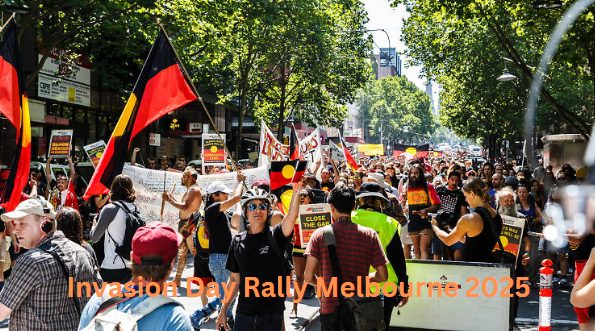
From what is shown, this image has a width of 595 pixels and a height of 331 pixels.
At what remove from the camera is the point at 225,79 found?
112 ft

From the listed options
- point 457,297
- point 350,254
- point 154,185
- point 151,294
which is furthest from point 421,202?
point 151,294

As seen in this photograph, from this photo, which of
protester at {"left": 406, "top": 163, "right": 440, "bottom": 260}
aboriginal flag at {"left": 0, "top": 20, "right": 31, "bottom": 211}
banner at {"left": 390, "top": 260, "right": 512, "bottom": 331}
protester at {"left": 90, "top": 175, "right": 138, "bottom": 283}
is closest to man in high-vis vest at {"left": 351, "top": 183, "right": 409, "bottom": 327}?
banner at {"left": 390, "top": 260, "right": 512, "bottom": 331}

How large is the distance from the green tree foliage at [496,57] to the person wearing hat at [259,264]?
12.0m

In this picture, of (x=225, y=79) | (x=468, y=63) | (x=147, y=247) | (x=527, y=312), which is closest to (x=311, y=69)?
(x=225, y=79)

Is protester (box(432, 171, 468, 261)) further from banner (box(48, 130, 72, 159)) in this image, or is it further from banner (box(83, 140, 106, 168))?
banner (box(48, 130, 72, 159))

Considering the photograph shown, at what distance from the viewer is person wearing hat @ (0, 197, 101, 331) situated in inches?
175

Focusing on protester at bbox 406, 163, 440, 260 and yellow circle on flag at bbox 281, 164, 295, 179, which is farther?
protester at bbox 406, 163, 440, 260

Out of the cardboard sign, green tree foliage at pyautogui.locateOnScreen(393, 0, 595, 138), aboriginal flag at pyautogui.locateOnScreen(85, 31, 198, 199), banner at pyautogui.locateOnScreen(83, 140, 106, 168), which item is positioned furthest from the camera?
green tree foliage at pyautogui.locateOnScreen(393, 0, 595, 138)

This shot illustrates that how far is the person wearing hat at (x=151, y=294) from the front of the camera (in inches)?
126

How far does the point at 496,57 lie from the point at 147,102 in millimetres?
32601

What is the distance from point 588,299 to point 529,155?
2765 centimetres

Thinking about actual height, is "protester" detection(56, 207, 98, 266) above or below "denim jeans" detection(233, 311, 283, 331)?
above

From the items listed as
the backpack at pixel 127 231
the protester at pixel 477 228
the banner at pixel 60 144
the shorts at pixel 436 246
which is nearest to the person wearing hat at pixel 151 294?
the backpack at pixel 127 231

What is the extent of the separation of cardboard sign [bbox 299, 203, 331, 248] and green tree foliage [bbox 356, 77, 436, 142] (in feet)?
411
